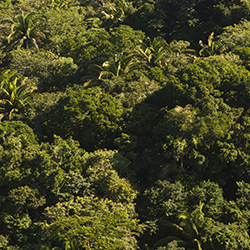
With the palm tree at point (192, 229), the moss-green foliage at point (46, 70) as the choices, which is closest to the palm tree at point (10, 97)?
the moss-green foliage at point (46, 70)

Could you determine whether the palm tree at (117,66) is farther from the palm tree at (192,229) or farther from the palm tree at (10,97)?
the palm tree at (192,229)

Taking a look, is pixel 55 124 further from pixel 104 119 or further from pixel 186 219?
pixel 186 219

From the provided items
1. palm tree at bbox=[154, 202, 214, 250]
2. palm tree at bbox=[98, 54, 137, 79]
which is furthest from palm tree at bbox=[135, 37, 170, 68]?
palm tree at bbox=[154, 202, 214, 250]

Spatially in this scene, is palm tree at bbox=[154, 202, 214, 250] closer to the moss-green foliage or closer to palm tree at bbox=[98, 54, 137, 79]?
palm tree at bbox=[98, 54, 137, 79]

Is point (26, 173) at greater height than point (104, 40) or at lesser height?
lesser

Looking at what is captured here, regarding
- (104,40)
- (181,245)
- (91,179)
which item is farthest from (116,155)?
(104,40)

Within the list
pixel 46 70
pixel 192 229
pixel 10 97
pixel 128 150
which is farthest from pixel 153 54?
pixel 192 229
